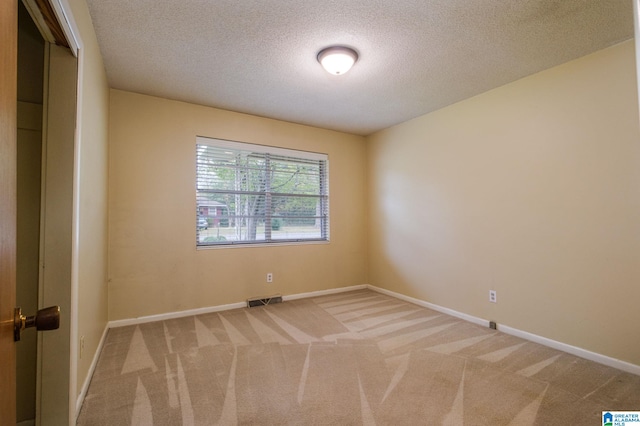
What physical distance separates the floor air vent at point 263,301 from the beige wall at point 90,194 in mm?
1534

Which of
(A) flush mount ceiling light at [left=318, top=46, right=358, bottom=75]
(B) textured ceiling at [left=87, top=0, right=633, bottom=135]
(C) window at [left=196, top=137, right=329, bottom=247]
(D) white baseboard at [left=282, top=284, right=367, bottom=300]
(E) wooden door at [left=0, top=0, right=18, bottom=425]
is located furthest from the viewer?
(D) white baseboard at [left=282, top=284, right=367, bottom=300]

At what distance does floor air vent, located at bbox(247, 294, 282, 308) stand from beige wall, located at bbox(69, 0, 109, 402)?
5.03ft

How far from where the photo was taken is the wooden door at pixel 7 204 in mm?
585

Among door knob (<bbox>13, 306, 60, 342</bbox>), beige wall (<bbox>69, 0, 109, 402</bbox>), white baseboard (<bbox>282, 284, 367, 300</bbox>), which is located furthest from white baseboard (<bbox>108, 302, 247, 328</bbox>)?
door knob (<bbox>13, 306, 60, 342</bbox>)

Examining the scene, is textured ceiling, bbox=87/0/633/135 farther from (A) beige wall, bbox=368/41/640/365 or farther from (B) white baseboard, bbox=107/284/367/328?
(B) white baseboard, bbox=107/284/367/328

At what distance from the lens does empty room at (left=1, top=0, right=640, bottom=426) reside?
1794 millimetres

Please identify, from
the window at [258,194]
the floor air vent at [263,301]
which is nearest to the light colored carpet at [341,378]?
the floor air vent at [263,301]

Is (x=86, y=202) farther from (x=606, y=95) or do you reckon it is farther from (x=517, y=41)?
(x=606, y=95)

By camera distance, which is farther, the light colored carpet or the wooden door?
the light colored carpet

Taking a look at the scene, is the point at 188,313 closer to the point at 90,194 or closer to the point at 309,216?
the point at 90,194

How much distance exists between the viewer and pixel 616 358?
2254 mm

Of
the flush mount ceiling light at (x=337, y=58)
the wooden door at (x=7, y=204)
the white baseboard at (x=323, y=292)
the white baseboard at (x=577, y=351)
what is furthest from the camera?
the white baseboard at (x=323, y=292)

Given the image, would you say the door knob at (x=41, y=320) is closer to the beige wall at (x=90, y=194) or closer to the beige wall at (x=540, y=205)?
the beige wall at (x=90, y=194)

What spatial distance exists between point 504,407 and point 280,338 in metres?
1.81
